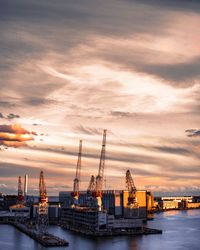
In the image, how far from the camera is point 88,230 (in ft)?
208

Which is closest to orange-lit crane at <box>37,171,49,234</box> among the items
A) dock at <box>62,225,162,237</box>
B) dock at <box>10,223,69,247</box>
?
dock at <box>10,223,69,247</box>

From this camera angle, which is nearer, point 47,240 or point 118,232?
point 47,240

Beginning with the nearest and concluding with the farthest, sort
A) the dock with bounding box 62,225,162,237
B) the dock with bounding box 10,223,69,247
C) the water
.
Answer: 1. the water
2. the dock with bounding box 10,223,69,247
3. the dock with bounding box 62,225,162,237

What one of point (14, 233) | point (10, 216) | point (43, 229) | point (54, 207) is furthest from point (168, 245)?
point (10, 216)

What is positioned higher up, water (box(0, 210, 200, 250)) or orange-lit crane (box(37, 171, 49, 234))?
orange-lit crane (box(37, 171, 49, 234))

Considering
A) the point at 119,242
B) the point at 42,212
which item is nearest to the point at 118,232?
the point at 119,242

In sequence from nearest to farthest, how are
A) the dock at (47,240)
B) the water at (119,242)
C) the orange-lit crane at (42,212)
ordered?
the water at (119,242)
the dock at (47,240)
the orange-lit crane at (42,212)

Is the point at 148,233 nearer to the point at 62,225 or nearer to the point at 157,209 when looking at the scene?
the point at 62,225

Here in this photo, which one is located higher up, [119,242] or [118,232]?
[118,232]

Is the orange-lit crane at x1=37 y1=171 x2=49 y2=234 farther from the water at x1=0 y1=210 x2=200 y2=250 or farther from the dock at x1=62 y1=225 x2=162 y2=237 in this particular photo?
the dock at x1=62 y1=225 x2=162 y2=237

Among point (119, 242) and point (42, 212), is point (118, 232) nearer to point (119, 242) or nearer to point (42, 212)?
point (119, 242)

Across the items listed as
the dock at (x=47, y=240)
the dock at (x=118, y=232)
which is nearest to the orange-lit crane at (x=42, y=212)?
the dock at (x=47, y=240)

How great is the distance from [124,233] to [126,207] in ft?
100

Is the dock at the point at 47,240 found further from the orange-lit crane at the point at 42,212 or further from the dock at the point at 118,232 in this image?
the dock at the point at 118,232
